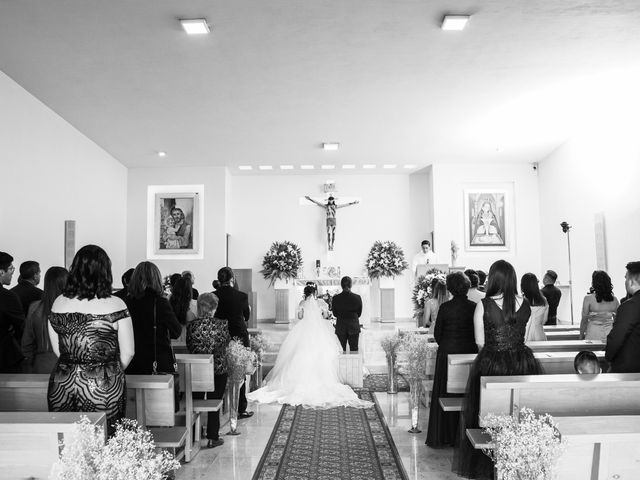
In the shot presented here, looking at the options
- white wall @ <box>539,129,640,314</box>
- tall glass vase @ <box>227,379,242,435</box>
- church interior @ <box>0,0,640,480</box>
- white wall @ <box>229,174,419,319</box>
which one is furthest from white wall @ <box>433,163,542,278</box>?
tall glass vase @ <box>227,379,242,435</box>

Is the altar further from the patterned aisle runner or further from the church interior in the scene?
the patterned aisle runner

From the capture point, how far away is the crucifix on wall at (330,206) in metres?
15.0

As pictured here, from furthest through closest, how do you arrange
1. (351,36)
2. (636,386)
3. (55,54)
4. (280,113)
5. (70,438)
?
1. (280,113)
2. (55,54)
3. (351,36)
4. (636,386)
5. (70,438)

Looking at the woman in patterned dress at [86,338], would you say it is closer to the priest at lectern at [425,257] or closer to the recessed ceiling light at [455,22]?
the recessed ceiling light at [455,22]

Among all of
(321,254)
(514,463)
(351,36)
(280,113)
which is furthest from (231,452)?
(321,254)

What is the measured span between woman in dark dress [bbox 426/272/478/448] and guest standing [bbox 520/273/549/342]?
689 mm

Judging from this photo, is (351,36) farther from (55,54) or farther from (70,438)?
(70,438)

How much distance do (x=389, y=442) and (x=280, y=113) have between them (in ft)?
21.1

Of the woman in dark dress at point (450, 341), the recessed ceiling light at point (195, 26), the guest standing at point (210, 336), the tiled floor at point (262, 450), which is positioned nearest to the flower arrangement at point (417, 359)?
the woman in dark dress at point (450, 341)

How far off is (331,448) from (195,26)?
196 inches

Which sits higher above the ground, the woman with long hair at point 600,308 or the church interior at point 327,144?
the church interior at point 327,144

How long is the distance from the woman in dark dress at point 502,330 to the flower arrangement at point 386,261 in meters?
10.3

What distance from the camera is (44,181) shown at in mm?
9445

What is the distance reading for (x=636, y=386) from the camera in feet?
12.0
